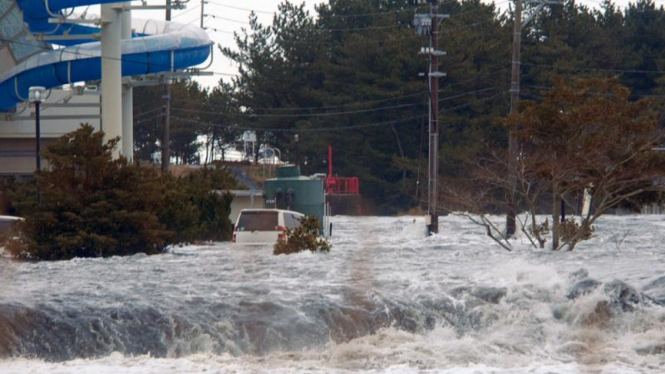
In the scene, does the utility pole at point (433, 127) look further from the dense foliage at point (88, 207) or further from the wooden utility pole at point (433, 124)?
the dense foliage at point (88, 207)

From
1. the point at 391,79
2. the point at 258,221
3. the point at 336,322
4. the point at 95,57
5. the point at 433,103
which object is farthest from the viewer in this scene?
the point at 391,79

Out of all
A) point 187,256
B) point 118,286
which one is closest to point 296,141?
point 187,256

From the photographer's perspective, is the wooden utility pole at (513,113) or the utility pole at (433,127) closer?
the wooden utility pole at (513,113)

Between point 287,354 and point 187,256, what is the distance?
15256 millimetres

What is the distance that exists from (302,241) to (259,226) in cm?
222

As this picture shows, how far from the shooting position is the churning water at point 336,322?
18734 mm

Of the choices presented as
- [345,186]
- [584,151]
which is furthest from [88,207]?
[345,186]

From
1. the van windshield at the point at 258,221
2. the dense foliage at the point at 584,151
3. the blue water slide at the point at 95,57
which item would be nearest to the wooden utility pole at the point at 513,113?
the dense foliage at the point at 584,151

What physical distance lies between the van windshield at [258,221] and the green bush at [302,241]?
2.70ft

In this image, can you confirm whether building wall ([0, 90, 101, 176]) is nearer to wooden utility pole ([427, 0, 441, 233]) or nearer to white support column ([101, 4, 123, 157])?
white support column ([101, 4, 123, 157])

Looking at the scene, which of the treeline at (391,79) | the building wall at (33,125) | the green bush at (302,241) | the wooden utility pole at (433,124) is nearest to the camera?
the green bush at (302,241)

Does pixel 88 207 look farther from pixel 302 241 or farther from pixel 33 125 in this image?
pixel 33 125

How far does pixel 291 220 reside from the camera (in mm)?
36562

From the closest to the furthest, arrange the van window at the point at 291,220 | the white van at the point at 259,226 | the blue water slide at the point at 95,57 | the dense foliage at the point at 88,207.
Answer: the dense foliage at the point at 88,207 → the white van at the point at 259,226 → the van window at the point at 291,220 → the blue water slide at the point at 95,57
